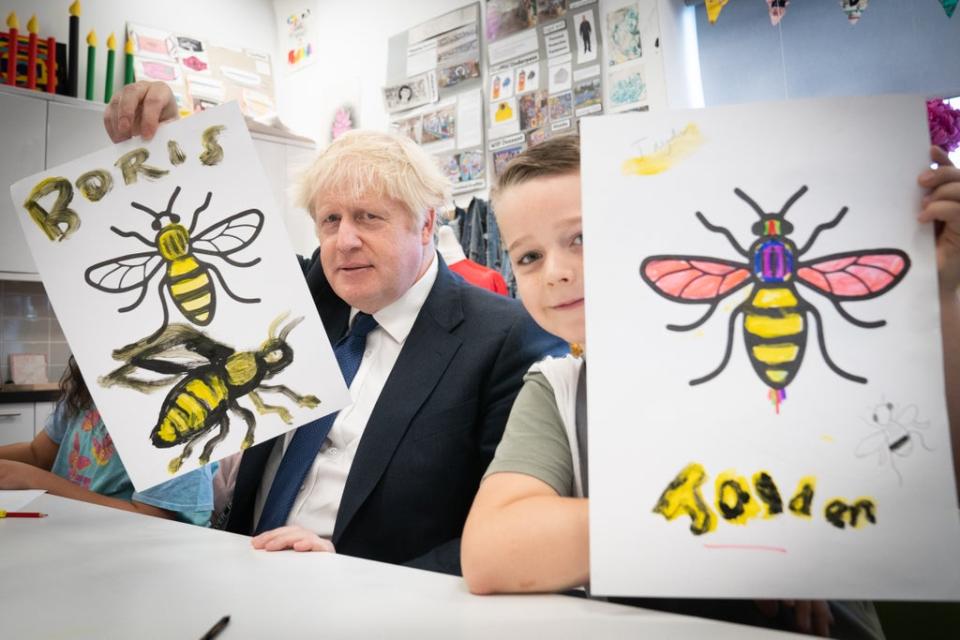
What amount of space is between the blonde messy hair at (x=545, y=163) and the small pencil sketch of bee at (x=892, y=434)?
44cm

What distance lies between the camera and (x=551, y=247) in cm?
82

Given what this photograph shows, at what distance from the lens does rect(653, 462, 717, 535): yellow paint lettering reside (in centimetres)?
51

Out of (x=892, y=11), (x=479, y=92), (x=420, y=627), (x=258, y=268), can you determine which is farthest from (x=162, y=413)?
(x=479, y=92)

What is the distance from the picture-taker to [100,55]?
149 inches

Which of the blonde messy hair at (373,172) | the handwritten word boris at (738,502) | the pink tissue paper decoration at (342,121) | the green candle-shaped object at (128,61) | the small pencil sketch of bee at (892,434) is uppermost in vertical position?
the green candle-shaped object at (128,61)

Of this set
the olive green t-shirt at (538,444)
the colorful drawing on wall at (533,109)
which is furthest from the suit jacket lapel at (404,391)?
the colorful drawing on wall at (533,109)

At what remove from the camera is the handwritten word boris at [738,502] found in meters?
0.49

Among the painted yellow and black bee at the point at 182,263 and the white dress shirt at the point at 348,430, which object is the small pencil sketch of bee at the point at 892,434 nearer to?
the painted yellow and black bee at the point at 182,263

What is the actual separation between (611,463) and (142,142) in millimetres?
711

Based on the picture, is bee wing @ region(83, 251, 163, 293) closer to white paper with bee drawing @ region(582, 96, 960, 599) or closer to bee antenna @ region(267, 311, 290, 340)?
bee antenna @ region(267, 311, 290, 340)

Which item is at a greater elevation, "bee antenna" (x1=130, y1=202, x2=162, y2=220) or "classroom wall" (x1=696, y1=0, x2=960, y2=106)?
"classroom wall" (x1=696, y1=0, x2=960, y2=106)

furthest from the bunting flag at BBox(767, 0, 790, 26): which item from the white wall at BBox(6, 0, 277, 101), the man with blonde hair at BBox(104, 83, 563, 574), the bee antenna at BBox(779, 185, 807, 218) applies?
the white wall at BBox(6, 0, 277, 101)

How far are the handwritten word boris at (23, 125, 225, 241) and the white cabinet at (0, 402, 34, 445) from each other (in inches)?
100

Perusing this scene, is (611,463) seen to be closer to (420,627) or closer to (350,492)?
(420,627)
